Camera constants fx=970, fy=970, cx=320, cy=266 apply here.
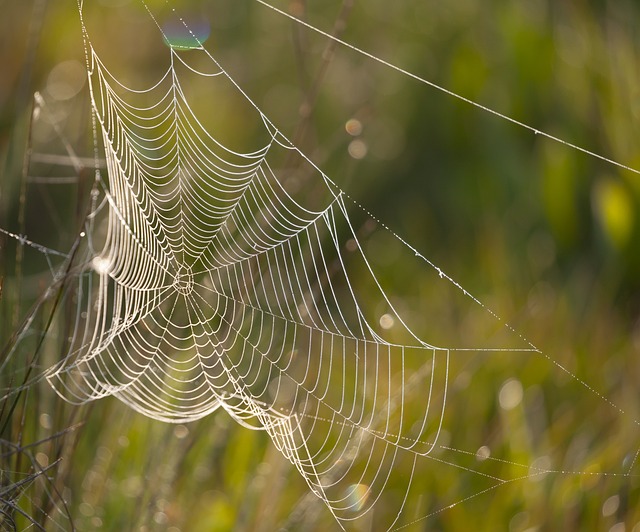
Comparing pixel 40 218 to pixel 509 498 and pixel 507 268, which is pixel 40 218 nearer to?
pixel 507 268

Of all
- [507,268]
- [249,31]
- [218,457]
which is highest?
[249,31]

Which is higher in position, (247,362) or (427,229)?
(427,229)

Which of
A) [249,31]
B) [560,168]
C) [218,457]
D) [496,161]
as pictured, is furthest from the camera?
[249,31]

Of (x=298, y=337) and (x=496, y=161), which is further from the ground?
(x=496, y=161)

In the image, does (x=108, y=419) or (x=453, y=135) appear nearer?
(x=108, y=419)

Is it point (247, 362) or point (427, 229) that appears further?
point (427, 229)

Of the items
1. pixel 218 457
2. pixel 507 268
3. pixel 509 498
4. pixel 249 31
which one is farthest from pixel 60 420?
pixel 249 31

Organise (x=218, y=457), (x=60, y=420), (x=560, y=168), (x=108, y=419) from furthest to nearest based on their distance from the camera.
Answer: (x=560, y=168)
(x=218, y=457)
(x=108, y=419)
(x=60, y=420)
